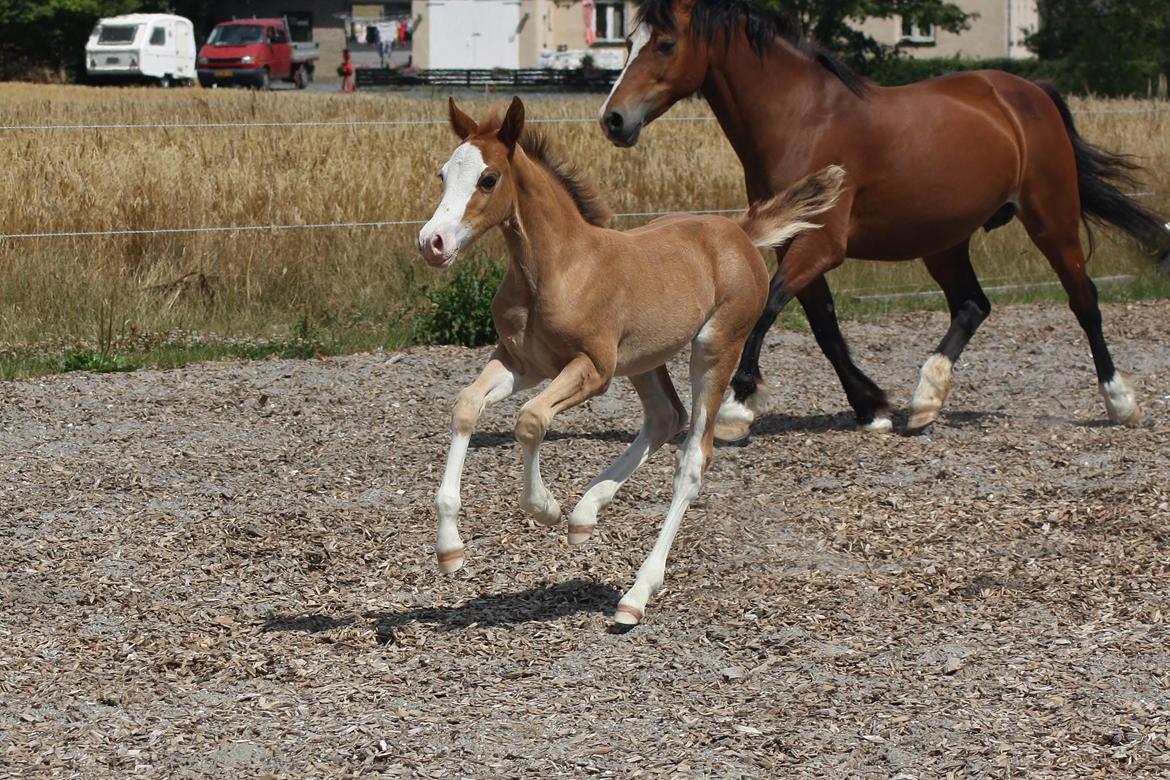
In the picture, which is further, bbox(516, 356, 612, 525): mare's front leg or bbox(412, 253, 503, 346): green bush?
bbox(412, 253, 503, 346): green bush

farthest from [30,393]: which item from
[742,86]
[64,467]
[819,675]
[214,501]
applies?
[819,675]

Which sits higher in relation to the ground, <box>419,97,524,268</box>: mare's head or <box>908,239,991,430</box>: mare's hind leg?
<box>419,97,524,268</box>: mare's head

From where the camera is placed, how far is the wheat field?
33.6 ft

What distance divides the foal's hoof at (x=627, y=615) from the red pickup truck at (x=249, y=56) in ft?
128

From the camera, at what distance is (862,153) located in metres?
7.54

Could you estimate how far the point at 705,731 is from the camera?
13.5 ft

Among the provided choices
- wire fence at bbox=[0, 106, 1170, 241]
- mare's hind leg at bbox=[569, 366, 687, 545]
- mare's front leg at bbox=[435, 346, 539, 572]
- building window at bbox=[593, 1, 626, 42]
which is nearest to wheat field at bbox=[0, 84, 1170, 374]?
wire fence at bbox=[0, 106, 1170, 241]

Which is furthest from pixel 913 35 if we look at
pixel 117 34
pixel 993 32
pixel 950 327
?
pixel 950 327

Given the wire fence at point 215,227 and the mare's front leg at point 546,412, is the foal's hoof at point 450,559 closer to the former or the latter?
the mare's front leg at point 546,412

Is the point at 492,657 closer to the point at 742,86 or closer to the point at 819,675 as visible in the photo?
the point at 819,675

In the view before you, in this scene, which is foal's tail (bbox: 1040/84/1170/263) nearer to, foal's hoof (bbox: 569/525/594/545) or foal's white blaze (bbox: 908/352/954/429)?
foal's white blaze (bbox: 908/352/954/429)

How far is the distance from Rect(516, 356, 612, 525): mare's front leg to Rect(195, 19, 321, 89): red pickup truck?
38.9 meters

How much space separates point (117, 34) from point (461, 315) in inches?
1409

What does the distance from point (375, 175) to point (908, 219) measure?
18.3 feet
